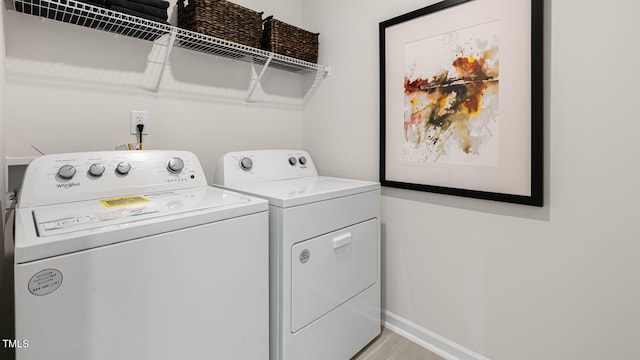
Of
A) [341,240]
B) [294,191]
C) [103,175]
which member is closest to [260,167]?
[294,191]

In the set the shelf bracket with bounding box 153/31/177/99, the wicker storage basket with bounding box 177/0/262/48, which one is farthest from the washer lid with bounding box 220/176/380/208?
the wicker storage basket with bounding box 177/0/262/48

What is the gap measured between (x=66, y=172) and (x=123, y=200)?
0.22 metres

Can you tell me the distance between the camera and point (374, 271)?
5.45 ft

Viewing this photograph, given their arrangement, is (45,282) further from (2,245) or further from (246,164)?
(246,164)

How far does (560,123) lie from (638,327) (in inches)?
29.7

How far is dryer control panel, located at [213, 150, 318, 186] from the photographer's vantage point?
1543 mm

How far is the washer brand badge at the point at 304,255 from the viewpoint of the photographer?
1.25 m

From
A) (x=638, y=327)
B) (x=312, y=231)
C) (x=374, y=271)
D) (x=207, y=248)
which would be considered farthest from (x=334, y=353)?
(x=638, y=327)

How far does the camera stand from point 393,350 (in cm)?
163

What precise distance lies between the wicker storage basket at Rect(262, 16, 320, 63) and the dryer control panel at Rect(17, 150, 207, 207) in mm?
854

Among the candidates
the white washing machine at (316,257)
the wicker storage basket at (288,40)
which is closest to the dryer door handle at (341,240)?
the white washing machine at (316,257)

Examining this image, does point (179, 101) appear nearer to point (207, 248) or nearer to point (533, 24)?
point (207, 248)

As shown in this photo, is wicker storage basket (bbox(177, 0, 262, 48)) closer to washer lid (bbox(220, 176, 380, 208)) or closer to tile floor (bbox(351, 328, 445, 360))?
washer lid (bbox(220, 176, 380, 208))

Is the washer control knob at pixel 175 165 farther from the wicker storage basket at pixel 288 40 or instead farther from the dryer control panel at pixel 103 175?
the wicker storage basket at pixel 288 40
